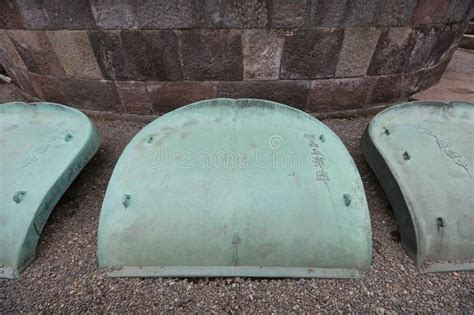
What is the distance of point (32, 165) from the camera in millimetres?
1990

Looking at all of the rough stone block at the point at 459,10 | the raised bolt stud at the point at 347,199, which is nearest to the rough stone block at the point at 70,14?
the raised bolt stud at the point at 347,199

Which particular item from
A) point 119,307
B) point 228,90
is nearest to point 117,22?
point 228,90

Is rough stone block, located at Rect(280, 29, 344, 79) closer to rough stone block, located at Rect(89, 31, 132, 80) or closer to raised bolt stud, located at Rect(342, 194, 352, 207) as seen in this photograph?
raised bolt stud, located at Rect(342, 194, 352, 207)

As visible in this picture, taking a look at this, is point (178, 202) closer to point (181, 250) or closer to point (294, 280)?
point (181, 250)

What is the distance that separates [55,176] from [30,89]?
215 centimetres

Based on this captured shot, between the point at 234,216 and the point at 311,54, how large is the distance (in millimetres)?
1933

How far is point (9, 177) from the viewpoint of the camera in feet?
6.25

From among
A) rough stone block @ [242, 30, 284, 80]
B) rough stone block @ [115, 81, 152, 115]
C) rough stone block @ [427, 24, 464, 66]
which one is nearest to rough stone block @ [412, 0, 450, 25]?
rough stone block @ [427, 24, 464, 66]

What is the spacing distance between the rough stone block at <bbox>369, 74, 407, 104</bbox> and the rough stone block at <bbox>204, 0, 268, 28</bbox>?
1.58m

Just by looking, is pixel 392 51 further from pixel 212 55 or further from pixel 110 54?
pixel 110 54

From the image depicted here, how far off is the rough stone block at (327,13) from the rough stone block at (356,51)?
16 cm

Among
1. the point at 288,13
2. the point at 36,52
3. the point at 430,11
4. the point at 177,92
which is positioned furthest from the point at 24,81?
the point at 430,11

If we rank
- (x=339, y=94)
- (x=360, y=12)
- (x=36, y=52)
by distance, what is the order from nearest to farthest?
(x=360, y=12) < (x=36, y=52) < (x=339, y=94)

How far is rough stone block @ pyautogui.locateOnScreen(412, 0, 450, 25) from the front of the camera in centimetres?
247
